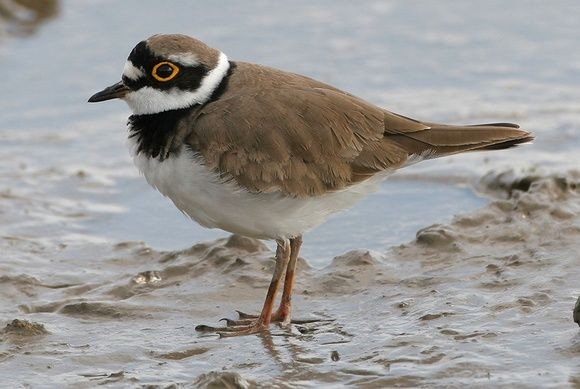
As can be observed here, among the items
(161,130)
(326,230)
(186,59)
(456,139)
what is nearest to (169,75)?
(186,59)

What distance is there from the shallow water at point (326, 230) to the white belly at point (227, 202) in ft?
1.99

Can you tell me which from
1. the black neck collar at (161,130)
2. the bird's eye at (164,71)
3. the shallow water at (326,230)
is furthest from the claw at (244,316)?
the bird's eye at (164,71)

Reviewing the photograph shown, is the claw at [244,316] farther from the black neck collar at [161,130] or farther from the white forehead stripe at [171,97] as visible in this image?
the white forehead stripe at [171,97]

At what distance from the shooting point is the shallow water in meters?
5.92

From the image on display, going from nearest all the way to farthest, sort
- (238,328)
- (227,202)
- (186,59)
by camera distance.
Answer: (227,202) → (238,328) → (186,59)

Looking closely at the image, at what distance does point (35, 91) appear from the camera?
11.9 m

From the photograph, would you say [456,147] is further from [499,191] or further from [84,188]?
[84,188]

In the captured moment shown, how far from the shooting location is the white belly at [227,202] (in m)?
6.34

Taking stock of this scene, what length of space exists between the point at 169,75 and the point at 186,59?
0.14m

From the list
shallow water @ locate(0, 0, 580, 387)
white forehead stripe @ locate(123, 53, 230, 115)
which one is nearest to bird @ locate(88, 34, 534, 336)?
white forehead stripe @ locate(123, 53, 230, 115)

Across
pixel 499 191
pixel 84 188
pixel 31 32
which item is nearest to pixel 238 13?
pixel 31 32

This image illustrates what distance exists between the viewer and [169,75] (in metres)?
6.64

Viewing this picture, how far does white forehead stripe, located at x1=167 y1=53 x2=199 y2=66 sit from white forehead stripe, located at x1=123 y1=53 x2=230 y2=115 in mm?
109

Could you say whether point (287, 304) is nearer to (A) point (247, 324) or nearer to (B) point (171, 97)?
(A) point (247, 324)
